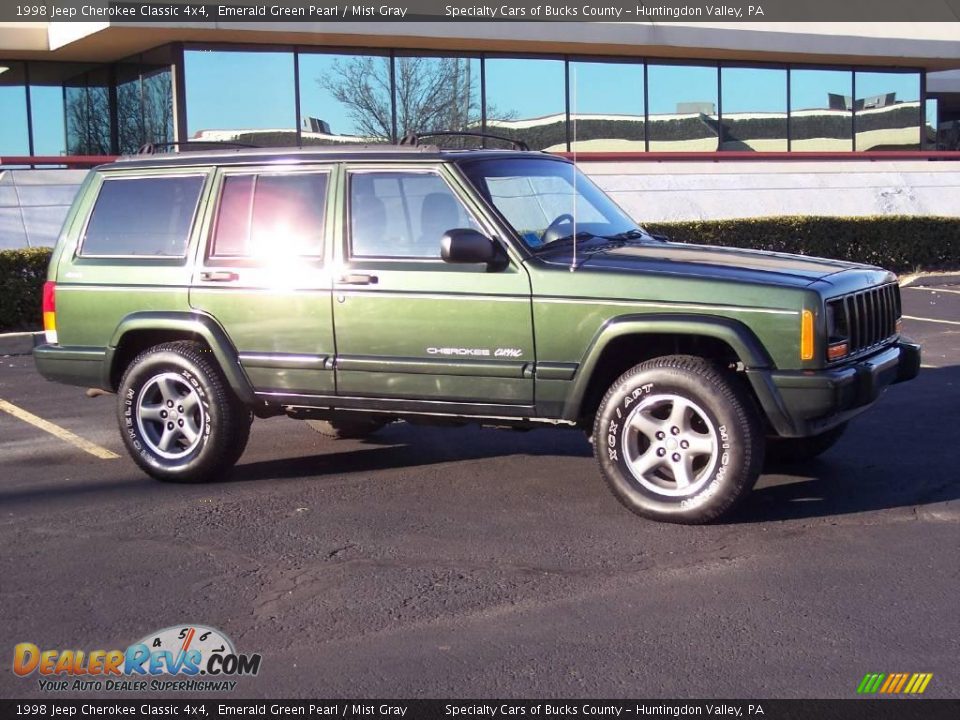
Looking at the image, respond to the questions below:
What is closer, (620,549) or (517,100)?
(620,549)

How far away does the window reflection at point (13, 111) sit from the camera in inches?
811

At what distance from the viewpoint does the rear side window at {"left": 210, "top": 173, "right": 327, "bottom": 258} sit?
6.74 meters

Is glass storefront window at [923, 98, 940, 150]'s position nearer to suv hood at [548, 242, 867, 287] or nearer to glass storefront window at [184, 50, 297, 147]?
glass storefront window at [184, 50, 297, 147]

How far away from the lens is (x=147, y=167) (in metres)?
7.31

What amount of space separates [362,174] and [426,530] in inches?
82.0

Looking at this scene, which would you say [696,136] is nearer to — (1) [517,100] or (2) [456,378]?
(1) [517,100]

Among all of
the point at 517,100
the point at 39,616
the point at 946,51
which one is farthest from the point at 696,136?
the point at 39,616

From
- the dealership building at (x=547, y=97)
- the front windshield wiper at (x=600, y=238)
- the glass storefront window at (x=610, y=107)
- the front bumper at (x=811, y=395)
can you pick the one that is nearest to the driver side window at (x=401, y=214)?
the front windshield wiper at (x=600, y=238)

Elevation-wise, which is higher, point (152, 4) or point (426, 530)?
point (152, 4)

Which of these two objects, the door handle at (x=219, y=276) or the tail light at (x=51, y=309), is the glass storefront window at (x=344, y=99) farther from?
the door handle at (x=219, y=276)

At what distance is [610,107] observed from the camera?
838 inches

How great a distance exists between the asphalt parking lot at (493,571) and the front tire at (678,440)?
0.16 meters

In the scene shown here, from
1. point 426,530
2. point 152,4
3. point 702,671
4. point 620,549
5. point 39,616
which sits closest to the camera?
point 702,671

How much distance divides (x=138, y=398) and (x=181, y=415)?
0.31m
